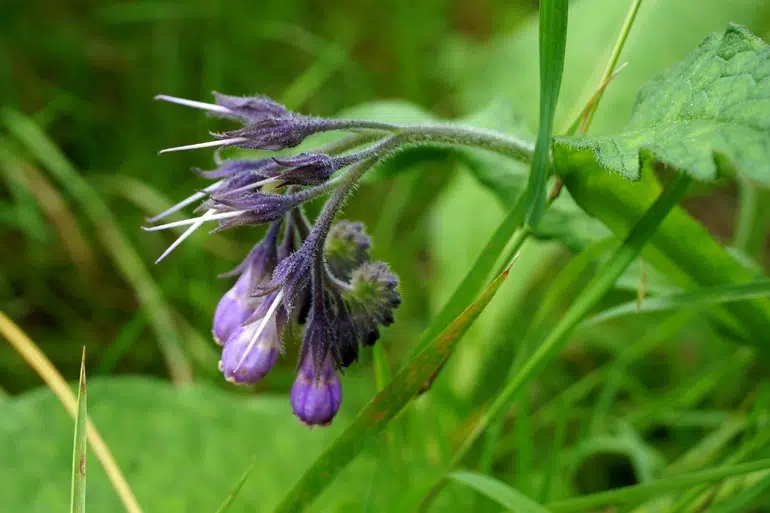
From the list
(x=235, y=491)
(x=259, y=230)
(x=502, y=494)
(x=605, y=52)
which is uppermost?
(x=605, y=52)

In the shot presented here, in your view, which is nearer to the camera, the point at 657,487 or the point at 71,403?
the point at 657,487

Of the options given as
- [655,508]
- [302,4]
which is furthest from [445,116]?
[655,508]

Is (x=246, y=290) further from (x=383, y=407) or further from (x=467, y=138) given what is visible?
(x=467, y=138)

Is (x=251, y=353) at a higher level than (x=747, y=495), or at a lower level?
lower

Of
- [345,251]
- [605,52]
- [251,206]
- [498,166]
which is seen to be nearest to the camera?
[251,206]

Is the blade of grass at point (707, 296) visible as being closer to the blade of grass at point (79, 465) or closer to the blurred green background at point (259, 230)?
the blurred green background at point (259, 230)

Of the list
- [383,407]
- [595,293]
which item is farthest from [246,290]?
[595,293]
